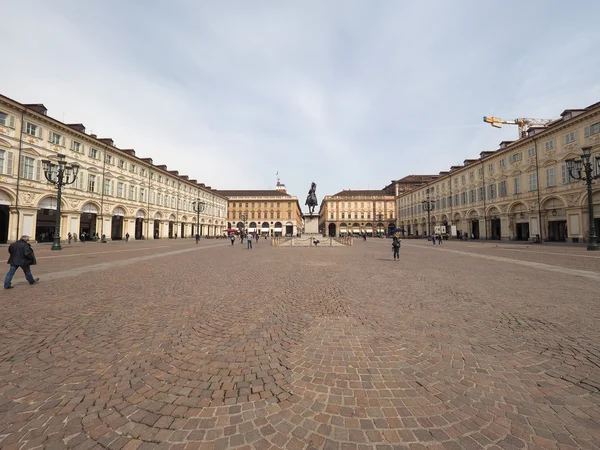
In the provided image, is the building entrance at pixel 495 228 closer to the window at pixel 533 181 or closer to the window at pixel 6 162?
the window at pixel 533 181

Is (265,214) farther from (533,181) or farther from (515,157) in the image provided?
(533,181)

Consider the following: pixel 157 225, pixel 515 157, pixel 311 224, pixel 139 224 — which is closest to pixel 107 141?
pixel 139 224

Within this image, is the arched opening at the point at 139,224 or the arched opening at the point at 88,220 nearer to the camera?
the arched opening at the point at 88,220

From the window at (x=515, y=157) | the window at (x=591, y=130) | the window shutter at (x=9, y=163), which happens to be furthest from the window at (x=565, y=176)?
the window shutter at (x=9, y=163)

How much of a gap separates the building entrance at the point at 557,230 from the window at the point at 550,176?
15.1 feet

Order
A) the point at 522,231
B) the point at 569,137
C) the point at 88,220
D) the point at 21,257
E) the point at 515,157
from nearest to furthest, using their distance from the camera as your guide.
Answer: the point at 21,257 < the point at 569,137 < the point at 515,157 < the point at 522,231 < the point at 88,220

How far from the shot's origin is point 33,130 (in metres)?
27.2

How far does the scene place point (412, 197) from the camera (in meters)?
67.6

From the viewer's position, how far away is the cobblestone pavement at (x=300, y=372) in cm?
214

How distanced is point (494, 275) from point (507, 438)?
→ 29.1 feet

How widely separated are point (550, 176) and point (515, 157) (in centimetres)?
613

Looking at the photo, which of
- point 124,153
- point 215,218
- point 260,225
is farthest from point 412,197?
point 124,153

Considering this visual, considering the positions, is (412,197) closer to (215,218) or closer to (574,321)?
(215,218)

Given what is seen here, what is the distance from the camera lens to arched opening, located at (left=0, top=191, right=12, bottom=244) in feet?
81.7
